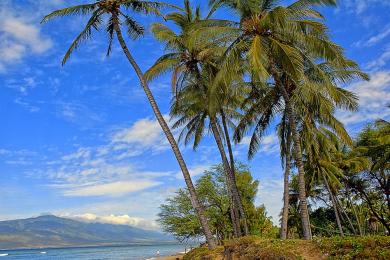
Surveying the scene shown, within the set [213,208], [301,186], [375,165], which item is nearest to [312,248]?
[301,186]

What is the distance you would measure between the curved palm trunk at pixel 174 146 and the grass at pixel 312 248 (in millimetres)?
2730

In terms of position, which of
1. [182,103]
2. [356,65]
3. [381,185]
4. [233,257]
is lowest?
[233,257]

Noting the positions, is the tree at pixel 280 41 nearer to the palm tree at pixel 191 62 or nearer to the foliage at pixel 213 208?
the palm tree at pixel 191 62

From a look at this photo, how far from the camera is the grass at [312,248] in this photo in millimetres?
11352

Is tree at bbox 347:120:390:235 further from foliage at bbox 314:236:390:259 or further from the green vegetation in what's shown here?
foliage at bbox 314:236:390:259

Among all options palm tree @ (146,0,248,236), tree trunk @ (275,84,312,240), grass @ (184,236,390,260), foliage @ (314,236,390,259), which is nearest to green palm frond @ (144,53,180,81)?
palm tree @ (146,0,248,236)

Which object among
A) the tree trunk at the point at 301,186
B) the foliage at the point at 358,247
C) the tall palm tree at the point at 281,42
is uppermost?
the tall palm tree at the point at 281,42

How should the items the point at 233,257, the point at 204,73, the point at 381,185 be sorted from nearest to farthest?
the point at 233,257 → the point at 204,73 → the point at 381,185

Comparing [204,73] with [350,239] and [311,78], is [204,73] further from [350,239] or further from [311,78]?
[350,239]

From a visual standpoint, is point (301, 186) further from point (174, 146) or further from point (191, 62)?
point (191, 62)

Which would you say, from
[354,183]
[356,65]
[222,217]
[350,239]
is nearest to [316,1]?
[356,65]

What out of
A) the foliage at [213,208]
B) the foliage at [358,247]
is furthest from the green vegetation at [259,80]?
the foliage at [213,208]

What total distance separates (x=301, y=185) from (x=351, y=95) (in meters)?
5.10

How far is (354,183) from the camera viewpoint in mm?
40281
